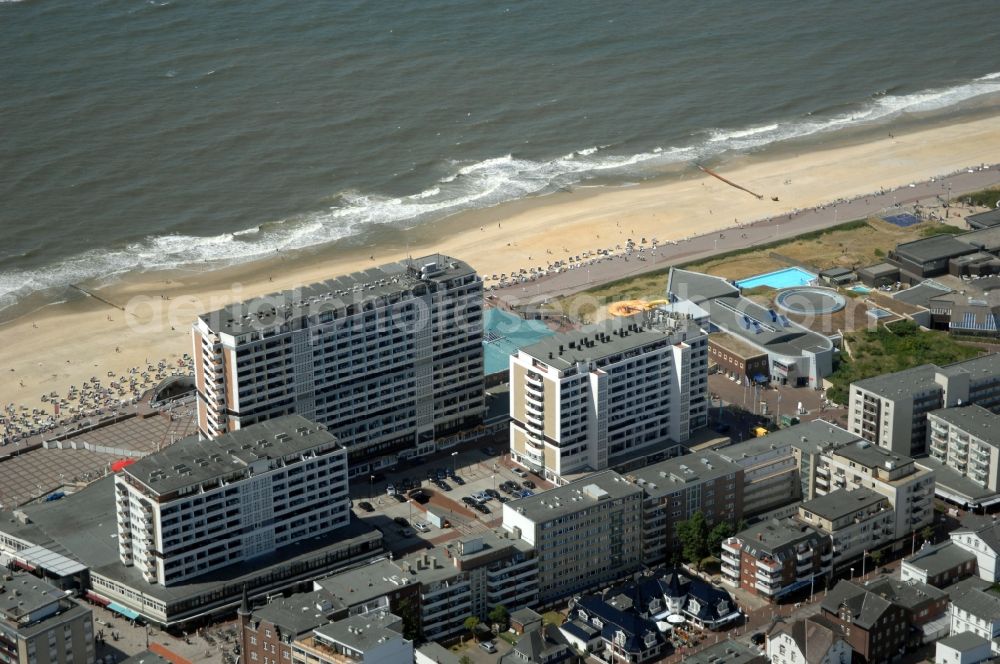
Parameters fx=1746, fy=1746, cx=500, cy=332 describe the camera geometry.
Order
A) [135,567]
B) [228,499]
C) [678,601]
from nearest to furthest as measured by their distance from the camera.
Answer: [678,601]
[228,499]
[135,567]

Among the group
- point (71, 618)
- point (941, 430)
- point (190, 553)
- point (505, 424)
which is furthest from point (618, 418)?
point (71, 618)

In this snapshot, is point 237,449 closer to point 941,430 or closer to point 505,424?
point 505,424

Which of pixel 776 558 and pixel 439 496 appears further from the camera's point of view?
pixel 439 496

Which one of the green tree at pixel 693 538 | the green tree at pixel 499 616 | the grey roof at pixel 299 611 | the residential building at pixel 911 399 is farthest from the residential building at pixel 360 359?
the residential building at pixel 911 399

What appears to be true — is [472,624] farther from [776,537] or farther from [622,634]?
[776,537]

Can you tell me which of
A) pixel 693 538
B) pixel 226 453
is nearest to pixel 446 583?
pixel 226 453

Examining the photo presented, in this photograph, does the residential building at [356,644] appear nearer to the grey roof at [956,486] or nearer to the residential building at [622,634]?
the residential building at [622,634]

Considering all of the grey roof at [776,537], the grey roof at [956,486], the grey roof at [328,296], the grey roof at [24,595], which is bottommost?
the grey roof at [956,486]

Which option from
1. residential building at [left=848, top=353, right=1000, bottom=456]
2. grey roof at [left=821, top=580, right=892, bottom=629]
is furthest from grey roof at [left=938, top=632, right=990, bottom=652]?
residential building at [left=848, top=353, right=1000, bottom=456]
